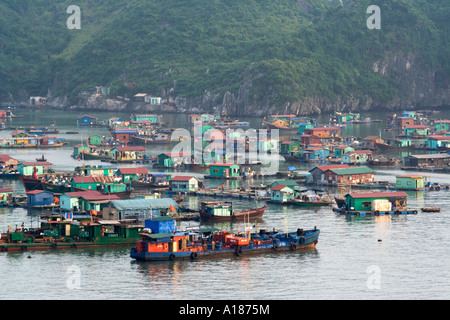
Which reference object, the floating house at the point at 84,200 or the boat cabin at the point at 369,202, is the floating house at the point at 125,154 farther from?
the boat cabin at the point at 369,202

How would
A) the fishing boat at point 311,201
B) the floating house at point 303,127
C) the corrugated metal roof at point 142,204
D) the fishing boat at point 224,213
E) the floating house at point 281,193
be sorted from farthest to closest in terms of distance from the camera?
the floating house at point 303,127 → the floating house at point 281,193 → the fishing boat at point 311,201 → the fishing boat at point 224,213 → the corrugated metal roof at point 142,204

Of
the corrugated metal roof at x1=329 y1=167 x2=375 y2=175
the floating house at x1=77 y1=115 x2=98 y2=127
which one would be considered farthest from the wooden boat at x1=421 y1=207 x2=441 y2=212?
the floating house at x1=77 y1=115 x2=98 y2=127

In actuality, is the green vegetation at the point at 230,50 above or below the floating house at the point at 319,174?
above

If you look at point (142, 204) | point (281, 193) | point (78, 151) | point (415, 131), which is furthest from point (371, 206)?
point (415, 131)

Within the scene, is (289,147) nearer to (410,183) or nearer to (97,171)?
(410,183)

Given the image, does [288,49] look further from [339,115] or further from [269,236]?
[269,236]

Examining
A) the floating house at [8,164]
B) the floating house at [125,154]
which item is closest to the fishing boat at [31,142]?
the floating house at [125,154]
